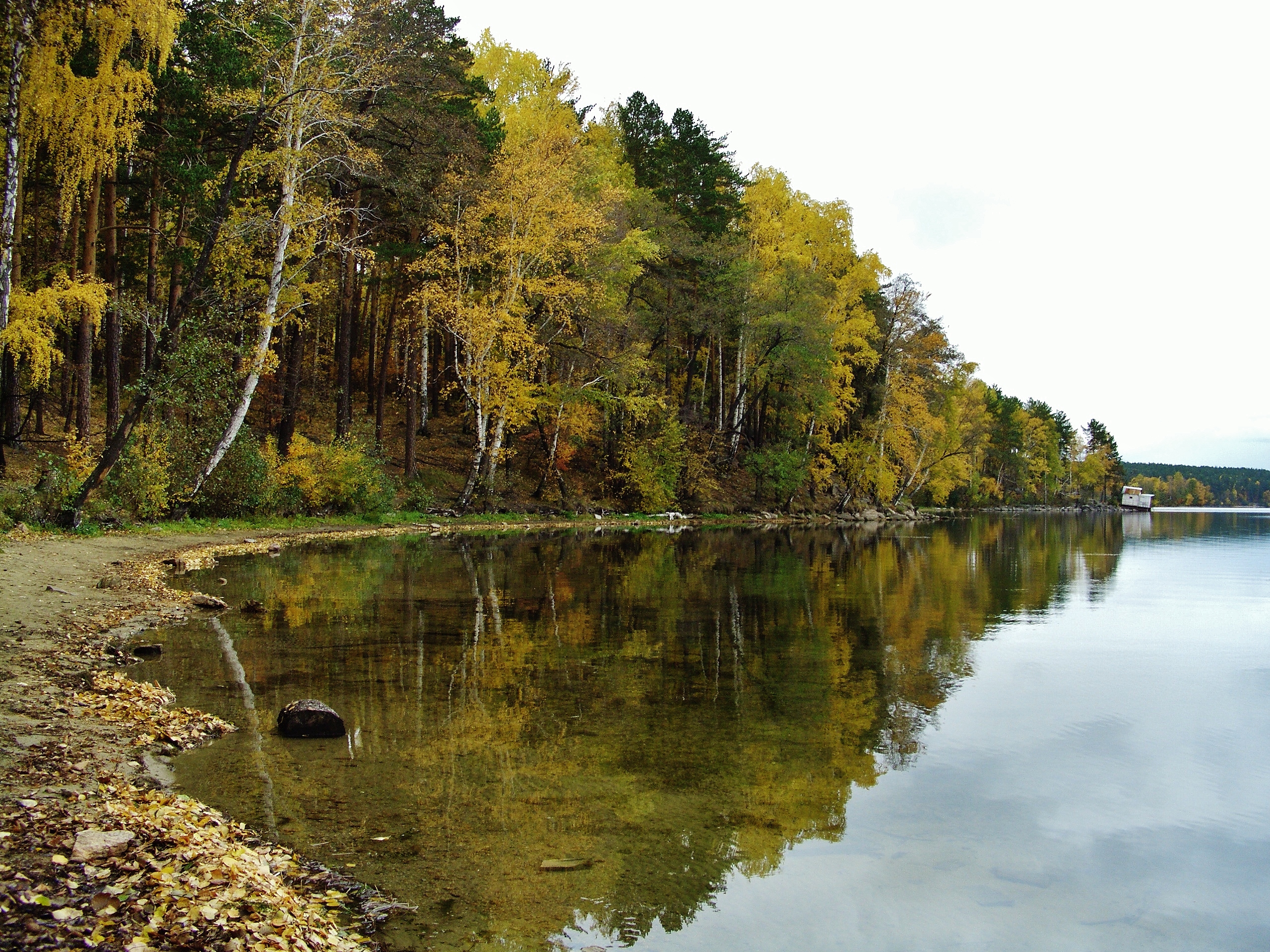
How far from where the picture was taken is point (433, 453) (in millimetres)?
36188

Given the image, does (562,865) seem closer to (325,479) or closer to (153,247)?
(325,479)

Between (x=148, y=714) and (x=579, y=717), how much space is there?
138 inches

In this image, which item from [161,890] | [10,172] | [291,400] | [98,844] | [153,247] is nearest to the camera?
[161,890]

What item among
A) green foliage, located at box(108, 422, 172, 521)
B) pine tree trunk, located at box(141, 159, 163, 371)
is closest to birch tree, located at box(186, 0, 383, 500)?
green foliage, located at box(108, 422, 172, 521)

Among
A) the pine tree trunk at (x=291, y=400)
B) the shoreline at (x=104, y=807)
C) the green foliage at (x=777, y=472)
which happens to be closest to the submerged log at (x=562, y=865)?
the shoreline at (x=104, y=807)

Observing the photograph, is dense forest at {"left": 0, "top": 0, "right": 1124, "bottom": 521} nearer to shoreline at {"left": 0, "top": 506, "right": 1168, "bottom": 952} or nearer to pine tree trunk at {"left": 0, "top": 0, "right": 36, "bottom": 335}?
pine tree trunk at {"left": 0, "top": 0, "right": 36, "bottom": 335}

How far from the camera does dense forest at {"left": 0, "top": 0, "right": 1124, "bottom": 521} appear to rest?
18.7 meters

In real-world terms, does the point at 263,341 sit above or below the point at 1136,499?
above

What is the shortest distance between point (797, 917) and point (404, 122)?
2662cm

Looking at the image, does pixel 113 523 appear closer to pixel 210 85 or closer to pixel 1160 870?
pixel 210 85

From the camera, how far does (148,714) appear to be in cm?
669

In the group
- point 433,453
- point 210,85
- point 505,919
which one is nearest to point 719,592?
point 505,919

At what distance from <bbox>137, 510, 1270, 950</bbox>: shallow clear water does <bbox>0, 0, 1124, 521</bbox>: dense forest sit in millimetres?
9173

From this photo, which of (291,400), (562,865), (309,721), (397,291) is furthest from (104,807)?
(397,291)
